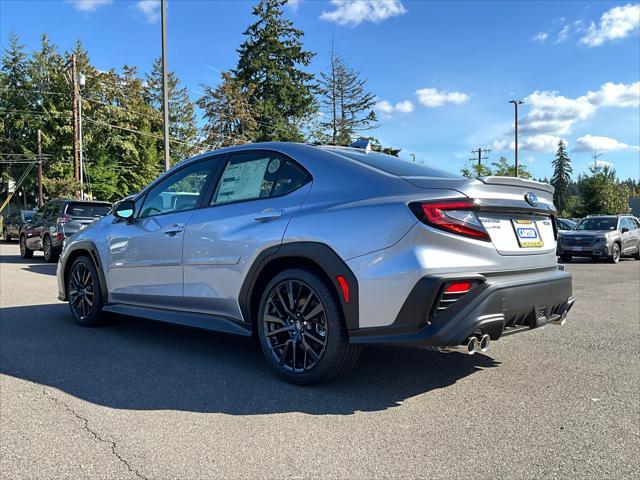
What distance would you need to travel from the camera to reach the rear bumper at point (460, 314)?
10.3 feet

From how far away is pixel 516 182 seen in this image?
3771 millimetres

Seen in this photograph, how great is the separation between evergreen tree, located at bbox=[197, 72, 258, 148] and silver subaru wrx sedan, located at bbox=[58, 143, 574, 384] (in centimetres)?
3660

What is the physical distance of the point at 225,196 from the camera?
173 inches

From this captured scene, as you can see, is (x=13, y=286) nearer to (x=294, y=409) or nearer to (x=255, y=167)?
(x=255, y=167)

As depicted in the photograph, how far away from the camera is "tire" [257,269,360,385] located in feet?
11.5

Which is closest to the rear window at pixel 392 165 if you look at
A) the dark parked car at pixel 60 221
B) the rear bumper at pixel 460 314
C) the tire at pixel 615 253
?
the rear bumper at pixel 460 314

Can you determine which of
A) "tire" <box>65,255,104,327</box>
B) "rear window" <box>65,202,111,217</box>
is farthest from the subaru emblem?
"rear window" <box>65,202,111,217</box>

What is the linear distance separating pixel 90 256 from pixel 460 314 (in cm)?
422

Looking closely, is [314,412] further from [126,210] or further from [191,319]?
[126,210]

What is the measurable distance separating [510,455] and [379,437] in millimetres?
672

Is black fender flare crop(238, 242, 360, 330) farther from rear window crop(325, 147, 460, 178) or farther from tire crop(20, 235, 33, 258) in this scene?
tire crop(20, 235, 33, 258)

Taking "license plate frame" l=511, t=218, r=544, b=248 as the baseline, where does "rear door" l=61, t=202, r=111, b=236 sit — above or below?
above

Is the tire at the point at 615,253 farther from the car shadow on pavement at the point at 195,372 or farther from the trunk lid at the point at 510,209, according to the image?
the trunk lid at the point at 510,209

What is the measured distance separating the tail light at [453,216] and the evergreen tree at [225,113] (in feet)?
124
